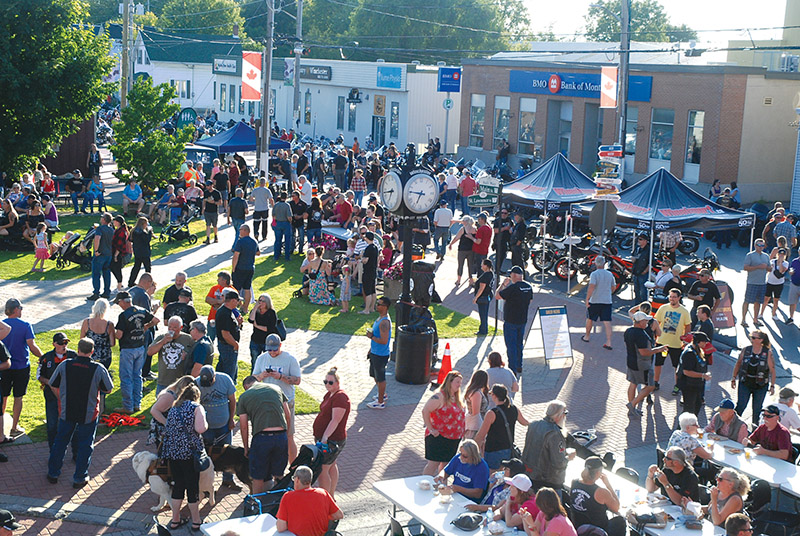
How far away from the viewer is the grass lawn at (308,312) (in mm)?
18078

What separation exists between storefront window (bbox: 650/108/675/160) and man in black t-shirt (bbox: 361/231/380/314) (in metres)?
21.3

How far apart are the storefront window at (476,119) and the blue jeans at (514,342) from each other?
3260 cm

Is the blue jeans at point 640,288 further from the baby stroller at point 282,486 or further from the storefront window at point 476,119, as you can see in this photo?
the storefront window at point 476,119

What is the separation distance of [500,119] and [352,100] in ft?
40.1

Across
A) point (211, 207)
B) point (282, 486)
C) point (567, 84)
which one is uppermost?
point (567, 84)

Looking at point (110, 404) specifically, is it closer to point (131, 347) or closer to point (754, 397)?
point (131, 347)

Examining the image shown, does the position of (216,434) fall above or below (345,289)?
below

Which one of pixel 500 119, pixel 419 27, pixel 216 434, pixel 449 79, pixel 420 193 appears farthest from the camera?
pixel 419 27

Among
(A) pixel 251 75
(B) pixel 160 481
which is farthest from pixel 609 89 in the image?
(B) pixel 160 481

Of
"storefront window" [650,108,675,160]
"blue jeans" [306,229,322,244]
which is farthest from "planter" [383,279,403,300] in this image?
"storefront window" [650,108,675,160]

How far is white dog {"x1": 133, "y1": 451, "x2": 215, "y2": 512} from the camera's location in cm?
962

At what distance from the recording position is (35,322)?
54.7 ft

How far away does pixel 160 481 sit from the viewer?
9.61m

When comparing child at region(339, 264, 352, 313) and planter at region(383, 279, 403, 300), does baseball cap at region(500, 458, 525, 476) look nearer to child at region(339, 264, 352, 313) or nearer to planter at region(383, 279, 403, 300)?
child at region(339, 264, 352, 313)
